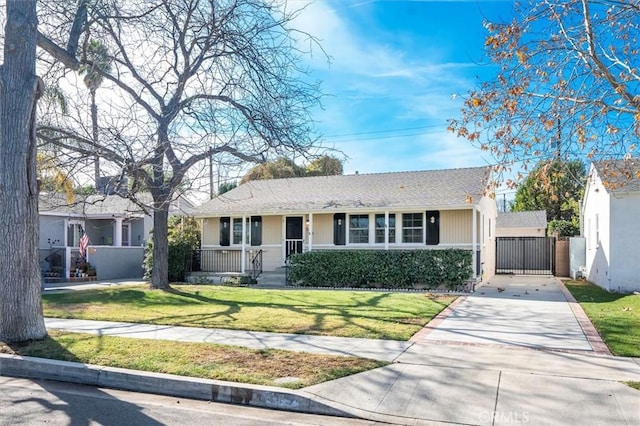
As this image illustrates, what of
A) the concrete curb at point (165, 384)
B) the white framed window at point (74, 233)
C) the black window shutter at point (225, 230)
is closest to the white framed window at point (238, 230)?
the black window shutter at point (225, 230)

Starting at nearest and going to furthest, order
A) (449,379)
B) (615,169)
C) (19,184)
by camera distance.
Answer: (449,379), (19,184), (615,169)

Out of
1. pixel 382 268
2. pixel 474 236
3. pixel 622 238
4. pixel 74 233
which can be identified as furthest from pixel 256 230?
pixel 622 238

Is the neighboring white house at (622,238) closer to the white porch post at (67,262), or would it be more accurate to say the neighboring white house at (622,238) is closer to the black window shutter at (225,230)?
A: the black window shutter at (225,230)

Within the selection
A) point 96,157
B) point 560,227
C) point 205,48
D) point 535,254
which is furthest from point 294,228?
point 560,227

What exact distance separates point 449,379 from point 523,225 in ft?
100

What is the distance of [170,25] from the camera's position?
12.9 m

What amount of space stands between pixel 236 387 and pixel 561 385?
3.70 metres

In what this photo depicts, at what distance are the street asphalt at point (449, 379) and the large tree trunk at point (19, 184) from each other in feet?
3.55

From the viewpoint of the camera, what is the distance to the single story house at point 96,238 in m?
20.7

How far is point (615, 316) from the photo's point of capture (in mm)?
9898

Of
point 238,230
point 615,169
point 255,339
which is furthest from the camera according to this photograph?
point 238,230

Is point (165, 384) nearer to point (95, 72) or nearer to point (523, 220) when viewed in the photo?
point (95, 72)

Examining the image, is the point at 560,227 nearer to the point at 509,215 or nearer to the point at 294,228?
the point at 509,215

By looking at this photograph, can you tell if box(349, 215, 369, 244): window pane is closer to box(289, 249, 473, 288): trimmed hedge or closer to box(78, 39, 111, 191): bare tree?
box(289, 249, 473, 288): trimmed hedge
